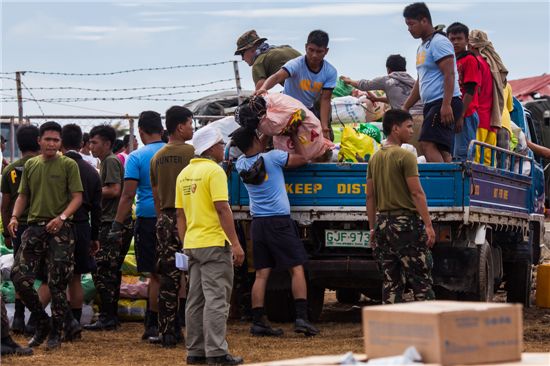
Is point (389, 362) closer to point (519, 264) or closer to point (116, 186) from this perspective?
point (116, 186)

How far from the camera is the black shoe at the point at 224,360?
8602 millimetres

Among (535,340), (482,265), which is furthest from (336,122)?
(535,340)

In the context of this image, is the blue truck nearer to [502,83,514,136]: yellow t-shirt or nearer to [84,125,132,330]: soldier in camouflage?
[502,83,514,136]: yellow t-shirt

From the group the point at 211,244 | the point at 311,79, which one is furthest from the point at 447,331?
the point at 311,79

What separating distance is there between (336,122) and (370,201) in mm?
2458

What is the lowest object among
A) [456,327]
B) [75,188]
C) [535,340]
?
[535,340]

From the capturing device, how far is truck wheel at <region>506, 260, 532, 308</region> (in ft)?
43.1

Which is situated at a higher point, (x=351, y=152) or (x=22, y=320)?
(x=351, y=152)

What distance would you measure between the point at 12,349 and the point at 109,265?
231 centimetres

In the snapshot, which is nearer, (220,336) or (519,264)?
(220,336)

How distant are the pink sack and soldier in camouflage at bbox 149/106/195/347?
995 mm

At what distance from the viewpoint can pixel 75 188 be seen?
969 cm

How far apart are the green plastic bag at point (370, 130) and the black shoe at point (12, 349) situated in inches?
144

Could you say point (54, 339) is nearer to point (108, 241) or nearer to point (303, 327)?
point (108, 241)
